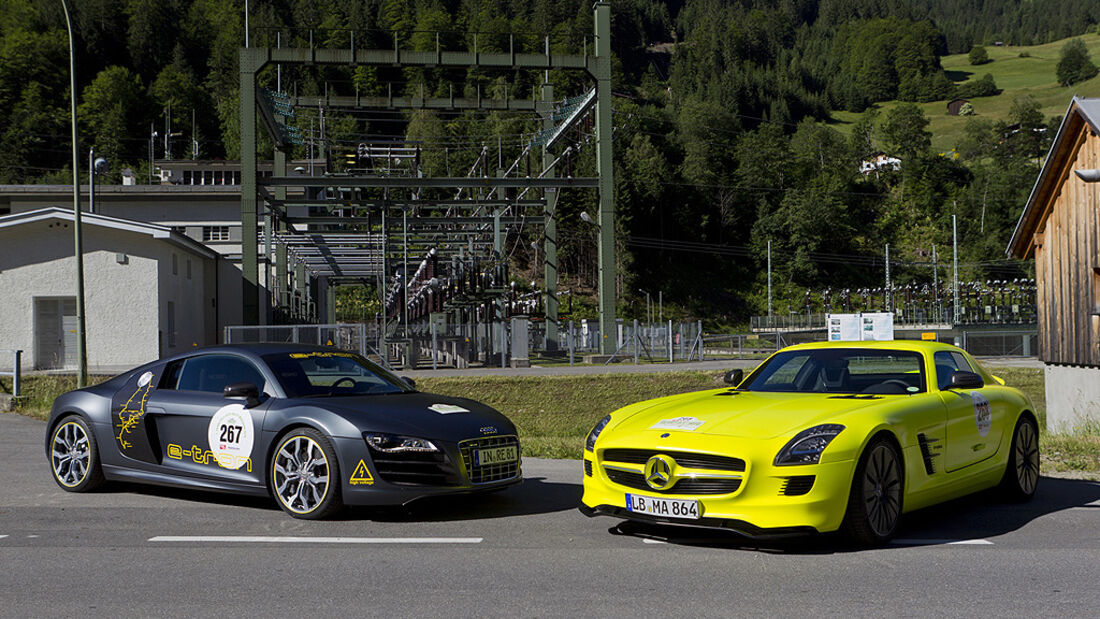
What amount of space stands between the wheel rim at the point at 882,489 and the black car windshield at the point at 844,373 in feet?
3.15

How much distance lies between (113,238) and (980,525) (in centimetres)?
3094

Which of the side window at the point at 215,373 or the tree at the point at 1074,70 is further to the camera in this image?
the tree at the point at 1074,70

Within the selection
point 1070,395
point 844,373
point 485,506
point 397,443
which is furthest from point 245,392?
point 1070,395

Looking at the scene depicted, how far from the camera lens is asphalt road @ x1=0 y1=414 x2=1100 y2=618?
529cm

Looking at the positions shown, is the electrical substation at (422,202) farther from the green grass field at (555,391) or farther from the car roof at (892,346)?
the car roof at (892,346)

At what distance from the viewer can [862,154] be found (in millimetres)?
159125

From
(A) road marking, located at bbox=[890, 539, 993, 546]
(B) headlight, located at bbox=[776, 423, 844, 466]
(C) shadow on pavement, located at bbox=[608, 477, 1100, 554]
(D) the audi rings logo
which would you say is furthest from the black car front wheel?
(A) road marking, located at bbox=[890, 539, 993, 546]

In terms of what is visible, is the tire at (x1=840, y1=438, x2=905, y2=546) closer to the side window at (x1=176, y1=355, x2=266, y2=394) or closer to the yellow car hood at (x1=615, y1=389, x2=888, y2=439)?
the yellow car hood at (x1=615, y1=389, x2=888, y2=439)

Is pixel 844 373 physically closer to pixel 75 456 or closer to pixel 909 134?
pixel 75 456

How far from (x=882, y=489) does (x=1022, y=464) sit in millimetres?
2532

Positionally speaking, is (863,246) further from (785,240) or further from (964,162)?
(964,162)

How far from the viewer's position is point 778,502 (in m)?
6.16

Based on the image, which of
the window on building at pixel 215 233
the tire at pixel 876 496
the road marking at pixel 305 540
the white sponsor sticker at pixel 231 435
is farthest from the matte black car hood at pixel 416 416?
the window on building at pixel 215 233

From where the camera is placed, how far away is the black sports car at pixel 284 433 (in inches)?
294
